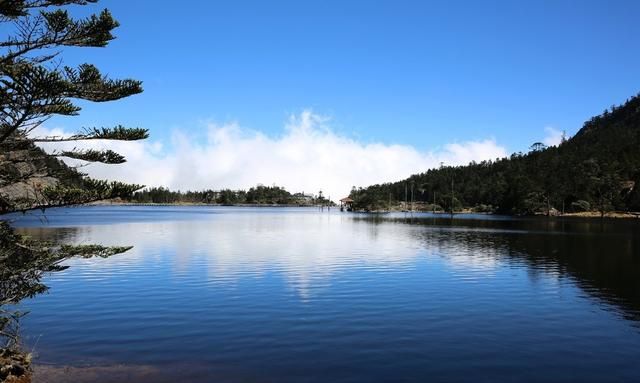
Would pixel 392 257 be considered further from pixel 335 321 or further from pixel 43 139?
pixel 43 139

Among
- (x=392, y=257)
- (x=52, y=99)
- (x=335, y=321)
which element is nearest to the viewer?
(x=52, y=99)

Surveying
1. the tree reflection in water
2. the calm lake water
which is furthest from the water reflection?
the tree reflection in water

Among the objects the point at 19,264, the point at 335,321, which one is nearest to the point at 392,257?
the point at 335,321

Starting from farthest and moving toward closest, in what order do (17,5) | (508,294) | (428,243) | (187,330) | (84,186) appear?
(428,243) → (508,294) → (187,330) → (84,186) → (17,5)

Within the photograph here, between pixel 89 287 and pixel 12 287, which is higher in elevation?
pixel 12 287

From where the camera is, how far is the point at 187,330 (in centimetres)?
2420

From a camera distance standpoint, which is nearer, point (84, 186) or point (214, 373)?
point (84, 186)

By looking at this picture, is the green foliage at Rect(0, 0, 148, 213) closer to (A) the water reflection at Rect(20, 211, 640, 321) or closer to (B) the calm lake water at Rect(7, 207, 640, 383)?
(B) the calm lake water at Rect(7, 207, 640, 383)

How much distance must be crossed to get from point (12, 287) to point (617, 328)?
26.2m

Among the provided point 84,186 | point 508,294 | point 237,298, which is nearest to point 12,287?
point 84,186

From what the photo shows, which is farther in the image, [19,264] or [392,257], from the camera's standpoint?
[392,257]

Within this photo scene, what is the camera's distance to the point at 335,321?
26203mm

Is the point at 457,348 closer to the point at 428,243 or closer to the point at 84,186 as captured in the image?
the point at 84,186

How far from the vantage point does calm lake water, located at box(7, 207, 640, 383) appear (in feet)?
61.9
